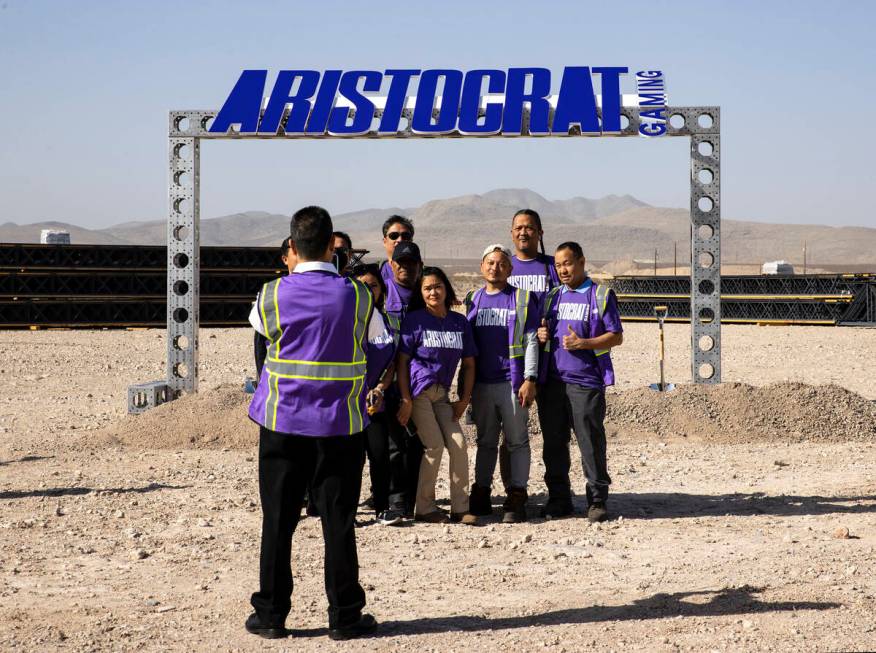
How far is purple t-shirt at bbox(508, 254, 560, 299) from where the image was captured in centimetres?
792

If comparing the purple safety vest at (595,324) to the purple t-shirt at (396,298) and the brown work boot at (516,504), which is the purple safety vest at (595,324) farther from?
the purple t-shirt at (396,298)

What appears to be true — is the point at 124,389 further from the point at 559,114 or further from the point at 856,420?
the point at 856,420

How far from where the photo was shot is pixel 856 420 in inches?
478

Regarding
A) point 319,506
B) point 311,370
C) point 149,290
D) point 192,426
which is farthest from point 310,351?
point 149,290

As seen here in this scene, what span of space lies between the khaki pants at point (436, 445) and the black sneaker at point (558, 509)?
64 centimetres

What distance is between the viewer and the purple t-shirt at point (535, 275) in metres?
7.92

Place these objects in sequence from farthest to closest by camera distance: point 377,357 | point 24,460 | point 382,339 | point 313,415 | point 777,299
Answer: point 777,299
point 24,460
point 377,357
point 382,339
point 313,415

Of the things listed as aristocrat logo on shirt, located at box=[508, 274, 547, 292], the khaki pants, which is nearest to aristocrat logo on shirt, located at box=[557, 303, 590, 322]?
aristocrat logo on shirt, located at box=[508, 274, 547, 292]

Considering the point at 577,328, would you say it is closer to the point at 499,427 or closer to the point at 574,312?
the point at 574,312

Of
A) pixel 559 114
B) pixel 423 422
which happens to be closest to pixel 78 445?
pixel 423 422

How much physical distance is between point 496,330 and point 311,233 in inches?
112

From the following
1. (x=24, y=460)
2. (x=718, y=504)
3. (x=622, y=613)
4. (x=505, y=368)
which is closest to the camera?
(x=622, y=613)

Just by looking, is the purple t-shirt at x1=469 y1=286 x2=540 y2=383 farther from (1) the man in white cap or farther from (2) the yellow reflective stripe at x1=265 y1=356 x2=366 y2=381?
(2) the yellow reflective stripe at x1=265 y1=356 x2=366 y2=381

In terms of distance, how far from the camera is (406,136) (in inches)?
496
